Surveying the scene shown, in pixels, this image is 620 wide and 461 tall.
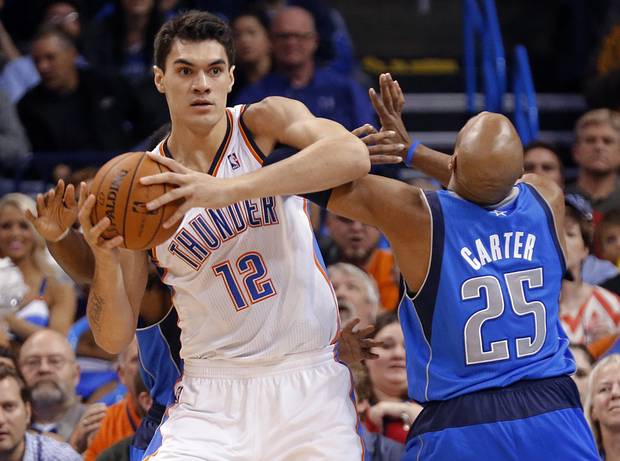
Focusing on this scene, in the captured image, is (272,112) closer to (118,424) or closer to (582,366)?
(118,424)

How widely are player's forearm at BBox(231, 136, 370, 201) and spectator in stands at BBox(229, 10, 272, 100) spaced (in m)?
5.47

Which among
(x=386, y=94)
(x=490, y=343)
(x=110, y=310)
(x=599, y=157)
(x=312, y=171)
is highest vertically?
(x=386, y=94)

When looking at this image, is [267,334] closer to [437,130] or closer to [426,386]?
[426,386]

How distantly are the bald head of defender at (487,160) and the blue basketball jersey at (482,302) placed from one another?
0.21 feet

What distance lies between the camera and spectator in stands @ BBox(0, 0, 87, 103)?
1016cm

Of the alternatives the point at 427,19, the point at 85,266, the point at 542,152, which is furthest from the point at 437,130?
the point at 85,266

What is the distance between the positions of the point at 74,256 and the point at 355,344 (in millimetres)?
1186

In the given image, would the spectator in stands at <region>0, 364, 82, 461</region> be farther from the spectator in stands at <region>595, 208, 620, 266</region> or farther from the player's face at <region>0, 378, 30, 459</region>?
the spectator in stands at <region>595, 208, 620, 266</region>

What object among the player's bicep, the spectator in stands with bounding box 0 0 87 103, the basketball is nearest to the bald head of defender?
the basketball

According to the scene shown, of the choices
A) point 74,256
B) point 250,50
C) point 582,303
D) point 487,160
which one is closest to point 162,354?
point 74,256

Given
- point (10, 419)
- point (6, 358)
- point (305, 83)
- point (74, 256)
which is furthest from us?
point (305, 83)

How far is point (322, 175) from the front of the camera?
406 cm

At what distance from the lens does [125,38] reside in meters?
10.5

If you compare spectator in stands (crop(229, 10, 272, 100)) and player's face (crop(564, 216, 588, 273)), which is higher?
spectator in stands (crop(229, 10, 272, 100))
